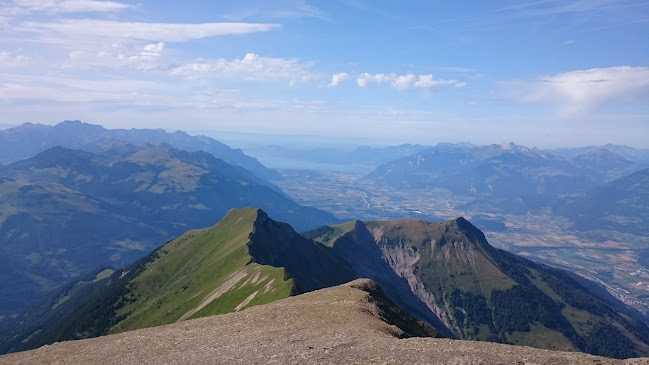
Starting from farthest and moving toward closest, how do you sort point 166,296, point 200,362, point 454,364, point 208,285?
point 166,296 < point 208,285 < point 200,362 < point 454,364

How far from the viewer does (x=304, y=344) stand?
47.2 metres

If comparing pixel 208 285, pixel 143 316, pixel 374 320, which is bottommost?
pixel 143 316

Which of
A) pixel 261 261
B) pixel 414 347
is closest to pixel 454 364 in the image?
pixel 414 347

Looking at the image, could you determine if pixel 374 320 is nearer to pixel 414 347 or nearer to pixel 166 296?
pixel 414 347

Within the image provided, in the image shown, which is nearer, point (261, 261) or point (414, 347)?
point (414, 347)

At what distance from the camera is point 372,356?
136 feet

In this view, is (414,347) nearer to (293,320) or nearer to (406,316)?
(293,320)

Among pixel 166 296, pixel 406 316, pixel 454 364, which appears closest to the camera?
pixel 454 364

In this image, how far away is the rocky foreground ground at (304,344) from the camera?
136ft

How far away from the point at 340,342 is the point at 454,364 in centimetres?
1249

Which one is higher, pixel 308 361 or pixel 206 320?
pixel 308 361

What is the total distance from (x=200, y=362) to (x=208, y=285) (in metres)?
134

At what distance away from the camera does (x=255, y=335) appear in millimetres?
53469

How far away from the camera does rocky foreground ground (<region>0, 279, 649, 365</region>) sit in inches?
1630
